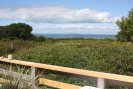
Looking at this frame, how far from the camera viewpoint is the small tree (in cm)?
3259

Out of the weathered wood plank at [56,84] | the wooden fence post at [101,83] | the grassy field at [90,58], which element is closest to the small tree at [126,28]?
the grassy field at [90,58]

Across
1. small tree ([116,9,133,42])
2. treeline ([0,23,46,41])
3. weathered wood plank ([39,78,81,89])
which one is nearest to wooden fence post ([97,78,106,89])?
Answer: weathered wood plank ([39,78,81,89])

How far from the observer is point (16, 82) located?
6.07 meters

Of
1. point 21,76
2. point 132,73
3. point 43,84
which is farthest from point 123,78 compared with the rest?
point 132,73

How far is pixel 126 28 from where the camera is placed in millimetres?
33125

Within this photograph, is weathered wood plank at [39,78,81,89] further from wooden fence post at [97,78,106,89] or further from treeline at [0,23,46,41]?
treeline at [0,23,46,41]

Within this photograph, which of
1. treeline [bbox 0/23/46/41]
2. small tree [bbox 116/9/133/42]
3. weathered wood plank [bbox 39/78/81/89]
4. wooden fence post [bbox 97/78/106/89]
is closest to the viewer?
wooden fence post [bbox 97/78/106/89]

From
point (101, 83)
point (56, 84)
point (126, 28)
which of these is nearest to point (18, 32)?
point (126, 28)

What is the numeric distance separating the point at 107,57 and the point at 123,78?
7.96 meters

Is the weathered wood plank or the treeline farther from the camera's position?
the treeline

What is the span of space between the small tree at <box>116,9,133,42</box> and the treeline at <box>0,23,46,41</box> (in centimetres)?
1305

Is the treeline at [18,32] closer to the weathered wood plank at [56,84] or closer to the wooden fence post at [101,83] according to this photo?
the weathered wood plank at [56,84]

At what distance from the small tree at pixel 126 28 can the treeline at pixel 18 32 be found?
514 inches

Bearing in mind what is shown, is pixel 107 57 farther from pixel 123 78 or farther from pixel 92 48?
pixel 123 78
